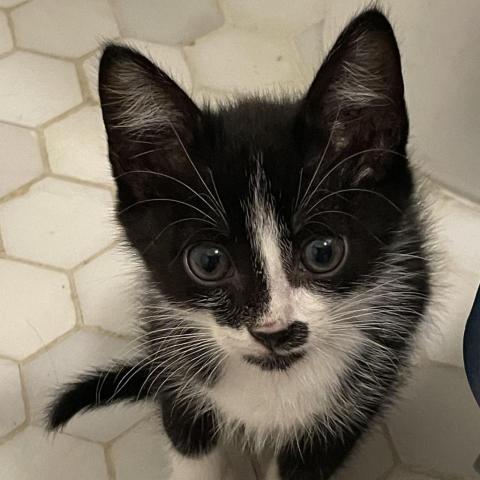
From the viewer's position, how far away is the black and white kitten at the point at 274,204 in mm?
856

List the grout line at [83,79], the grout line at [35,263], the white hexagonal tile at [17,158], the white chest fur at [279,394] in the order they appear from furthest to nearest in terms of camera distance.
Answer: the grout line at [83,79], the white hexagonal tile at [17,158], the grout line at [35,263], the white chest fur at [279,394]

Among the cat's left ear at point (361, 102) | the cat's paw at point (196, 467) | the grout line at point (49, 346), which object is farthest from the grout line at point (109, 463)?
the cat's left ear at point (361, 102)

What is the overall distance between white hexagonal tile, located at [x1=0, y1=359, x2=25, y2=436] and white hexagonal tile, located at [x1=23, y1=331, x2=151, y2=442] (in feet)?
0.05

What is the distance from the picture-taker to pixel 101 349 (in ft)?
4.60

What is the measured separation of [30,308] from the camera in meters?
1.45

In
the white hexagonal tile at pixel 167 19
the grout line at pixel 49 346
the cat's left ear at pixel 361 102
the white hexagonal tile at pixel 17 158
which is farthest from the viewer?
the white hexagonal tile at pixel 167 19

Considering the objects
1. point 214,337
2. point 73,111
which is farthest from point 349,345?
point 73,111

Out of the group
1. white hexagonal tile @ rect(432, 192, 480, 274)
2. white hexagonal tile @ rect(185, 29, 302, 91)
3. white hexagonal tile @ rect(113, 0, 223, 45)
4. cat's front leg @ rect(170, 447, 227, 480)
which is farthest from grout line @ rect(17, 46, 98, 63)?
cat's front leg @ rect(170, 447, 227, 480)

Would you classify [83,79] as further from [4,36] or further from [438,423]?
[438,423]

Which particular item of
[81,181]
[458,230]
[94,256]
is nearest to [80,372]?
[94,256]

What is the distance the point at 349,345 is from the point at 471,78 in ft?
2.16

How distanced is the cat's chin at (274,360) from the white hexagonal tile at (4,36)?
1.14m

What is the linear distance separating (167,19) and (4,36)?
36 cm

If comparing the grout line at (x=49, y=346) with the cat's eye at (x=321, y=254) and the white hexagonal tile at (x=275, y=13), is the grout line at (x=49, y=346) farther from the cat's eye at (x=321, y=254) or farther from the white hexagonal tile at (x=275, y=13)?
the white hexagonal tile at (x=275, y=13)
